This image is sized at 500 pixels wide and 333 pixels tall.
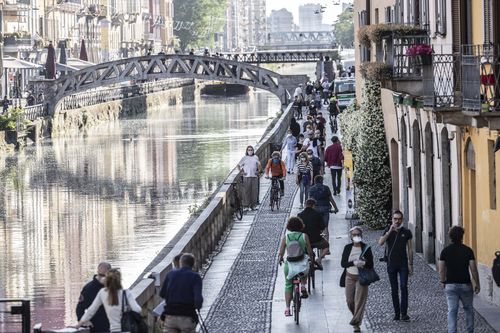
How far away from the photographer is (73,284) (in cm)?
3491

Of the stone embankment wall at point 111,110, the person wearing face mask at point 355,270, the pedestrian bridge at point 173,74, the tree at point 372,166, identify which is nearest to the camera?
the person wearing face mask at point 355,270

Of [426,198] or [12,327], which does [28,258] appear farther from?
[12,327]

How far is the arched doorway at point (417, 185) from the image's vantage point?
96.9ft

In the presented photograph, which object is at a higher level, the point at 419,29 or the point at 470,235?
the point at 419,29

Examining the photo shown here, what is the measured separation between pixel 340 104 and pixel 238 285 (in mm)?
45566

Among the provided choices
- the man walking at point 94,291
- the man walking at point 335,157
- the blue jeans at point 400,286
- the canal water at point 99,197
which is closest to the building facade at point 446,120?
the blue jeans at point 400,286

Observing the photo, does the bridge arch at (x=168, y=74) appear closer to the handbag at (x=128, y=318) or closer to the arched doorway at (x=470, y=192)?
the arched doorway at (x=470, y=192)

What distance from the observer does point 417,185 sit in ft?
97.9

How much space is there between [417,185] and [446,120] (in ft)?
27.0

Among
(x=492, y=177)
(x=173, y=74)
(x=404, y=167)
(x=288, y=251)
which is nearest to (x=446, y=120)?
(x=492, y=177)

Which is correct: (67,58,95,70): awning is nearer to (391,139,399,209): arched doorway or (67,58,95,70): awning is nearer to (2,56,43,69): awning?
(2,56,43,69): awning

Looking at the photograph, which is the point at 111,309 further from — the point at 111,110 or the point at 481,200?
the point at 111,110

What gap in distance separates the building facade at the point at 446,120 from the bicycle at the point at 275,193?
168 inches

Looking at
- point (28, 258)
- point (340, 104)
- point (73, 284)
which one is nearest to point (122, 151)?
point (340, 104)
